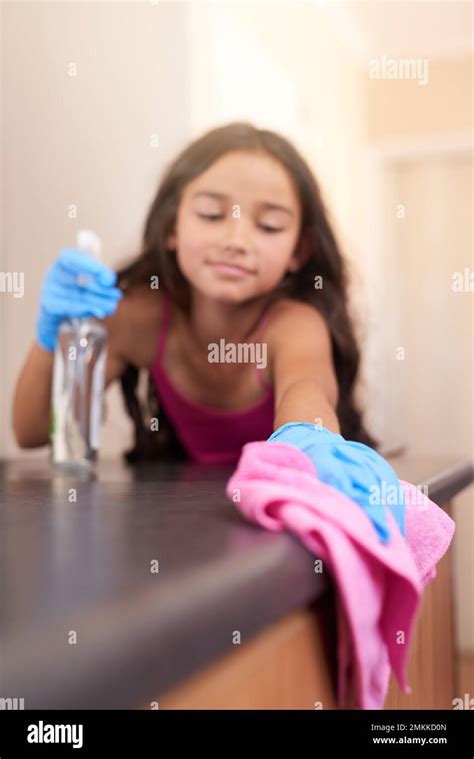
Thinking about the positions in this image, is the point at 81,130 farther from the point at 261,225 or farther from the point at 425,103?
the point at 425,103

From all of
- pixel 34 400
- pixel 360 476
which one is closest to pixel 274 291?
pixel 34 400

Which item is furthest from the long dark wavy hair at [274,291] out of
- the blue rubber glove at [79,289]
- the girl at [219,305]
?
the blue rubber glove at [79,289]

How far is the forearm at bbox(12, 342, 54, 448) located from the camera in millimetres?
852

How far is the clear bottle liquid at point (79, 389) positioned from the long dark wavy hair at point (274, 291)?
0.38 feet

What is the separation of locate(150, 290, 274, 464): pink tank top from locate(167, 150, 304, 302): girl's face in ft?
0.17

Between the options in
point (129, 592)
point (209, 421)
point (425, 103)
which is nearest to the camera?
point (129, 592)

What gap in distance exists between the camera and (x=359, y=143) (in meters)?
2.11

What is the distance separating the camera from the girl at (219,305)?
748mm

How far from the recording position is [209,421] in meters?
0.86

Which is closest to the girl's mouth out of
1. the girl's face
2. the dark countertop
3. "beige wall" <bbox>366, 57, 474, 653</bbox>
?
the girl's face

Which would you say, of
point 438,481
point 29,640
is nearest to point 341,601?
point 29,640

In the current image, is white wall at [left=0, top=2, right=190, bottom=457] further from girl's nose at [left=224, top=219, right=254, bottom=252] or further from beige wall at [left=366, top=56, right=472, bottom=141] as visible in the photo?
beige wall at [left=366, top=56, right=472, bottom=141]

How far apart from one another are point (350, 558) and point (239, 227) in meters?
0.46
